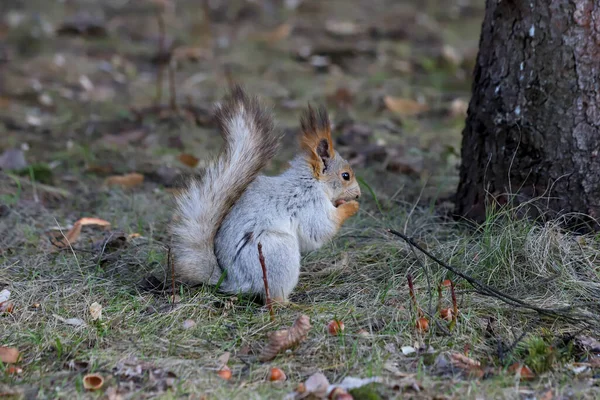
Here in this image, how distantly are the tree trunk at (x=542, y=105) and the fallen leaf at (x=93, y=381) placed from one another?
5.44ft

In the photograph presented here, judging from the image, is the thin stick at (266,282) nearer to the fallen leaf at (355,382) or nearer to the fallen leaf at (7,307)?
the fallen leaf at (355,382)

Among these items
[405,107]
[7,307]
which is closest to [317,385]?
[7,307]

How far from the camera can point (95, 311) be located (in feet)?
8.38

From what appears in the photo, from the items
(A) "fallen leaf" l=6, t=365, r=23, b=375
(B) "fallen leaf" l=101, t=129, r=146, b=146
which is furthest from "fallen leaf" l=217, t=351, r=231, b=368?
(B) "fallen leaf" l=101, t=129, r=146, b=146

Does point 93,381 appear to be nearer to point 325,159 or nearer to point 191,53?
point 325,159

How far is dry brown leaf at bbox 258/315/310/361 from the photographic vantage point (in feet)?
7.44

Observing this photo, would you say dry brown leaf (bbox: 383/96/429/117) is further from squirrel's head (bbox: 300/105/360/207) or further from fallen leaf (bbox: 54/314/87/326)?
A: fallen leaf (bbox: 54/314/87/326)

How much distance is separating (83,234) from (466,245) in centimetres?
161

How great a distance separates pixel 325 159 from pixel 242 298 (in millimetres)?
606

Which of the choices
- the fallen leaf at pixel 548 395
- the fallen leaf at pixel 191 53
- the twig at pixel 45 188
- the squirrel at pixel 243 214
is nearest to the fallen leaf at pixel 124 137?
the twig at pixel 45 188

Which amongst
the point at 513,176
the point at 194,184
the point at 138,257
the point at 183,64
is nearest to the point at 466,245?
the point at 513,176

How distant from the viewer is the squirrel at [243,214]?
2.61 metres

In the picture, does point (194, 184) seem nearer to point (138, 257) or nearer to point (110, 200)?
point (138, 257)

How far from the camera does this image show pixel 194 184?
2.71 metres
